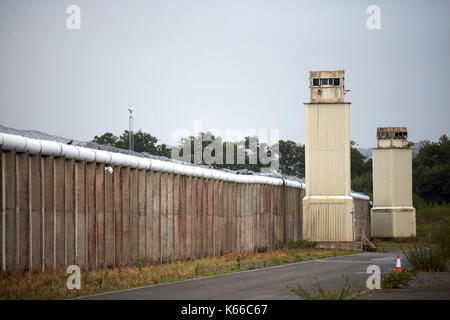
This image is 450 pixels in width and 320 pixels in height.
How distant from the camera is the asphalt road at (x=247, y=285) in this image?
18.3 meters

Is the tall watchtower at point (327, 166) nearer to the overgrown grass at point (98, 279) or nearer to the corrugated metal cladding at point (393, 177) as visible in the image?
the overgrown grass at point (98, 279)

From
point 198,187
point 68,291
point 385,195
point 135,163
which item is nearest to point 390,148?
point 385,195

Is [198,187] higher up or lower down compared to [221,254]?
higher up

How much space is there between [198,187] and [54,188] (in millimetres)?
12616

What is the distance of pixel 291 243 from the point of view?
4712 centimetres

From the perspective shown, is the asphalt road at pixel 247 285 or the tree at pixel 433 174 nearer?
the asphalt road at pixel 247 285

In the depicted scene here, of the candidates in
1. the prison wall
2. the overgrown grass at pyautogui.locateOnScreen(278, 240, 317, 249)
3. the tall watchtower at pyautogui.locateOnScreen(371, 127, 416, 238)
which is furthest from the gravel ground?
the tall watchtower at pyautogui.locateOnScreen(371, 127, 416, 238)

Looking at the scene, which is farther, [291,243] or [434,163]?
[434,163]


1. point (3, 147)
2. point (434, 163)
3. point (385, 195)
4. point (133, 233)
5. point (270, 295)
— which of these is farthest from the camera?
point (434, 163)

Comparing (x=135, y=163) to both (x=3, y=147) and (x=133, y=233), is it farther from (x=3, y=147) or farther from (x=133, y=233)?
(x=3, y=147)

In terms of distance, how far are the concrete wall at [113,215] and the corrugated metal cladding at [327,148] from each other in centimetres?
400

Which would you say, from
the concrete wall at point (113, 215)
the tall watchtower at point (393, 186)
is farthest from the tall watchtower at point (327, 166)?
the tall watchtower at point (393, 186)

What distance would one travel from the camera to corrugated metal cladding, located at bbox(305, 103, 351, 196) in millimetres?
47500

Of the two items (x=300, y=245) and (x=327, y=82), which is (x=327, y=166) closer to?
(x=300, y=245)
